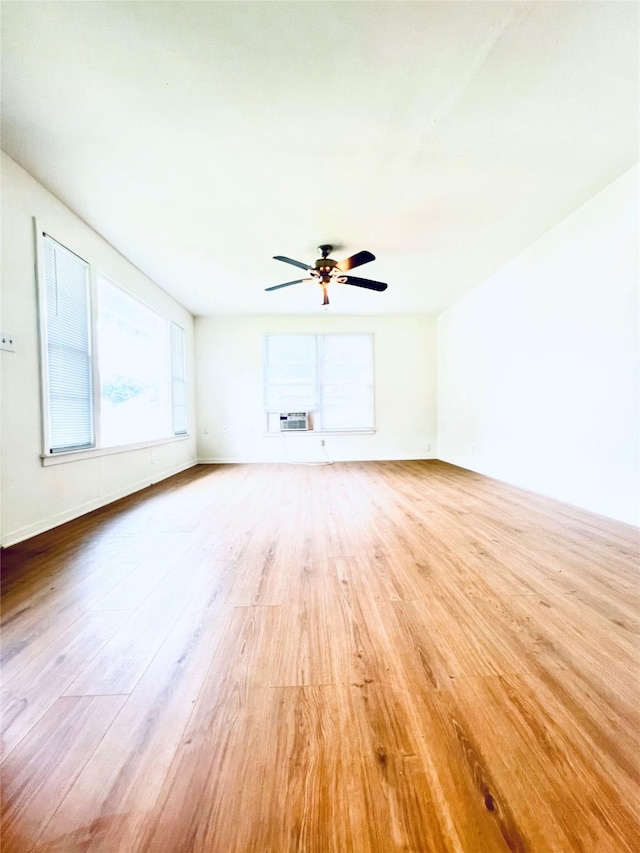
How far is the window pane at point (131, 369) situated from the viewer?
133 inches

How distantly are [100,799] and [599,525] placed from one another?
313 cm

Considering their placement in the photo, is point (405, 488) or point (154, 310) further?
point (154, 310)

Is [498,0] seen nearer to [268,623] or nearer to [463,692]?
[463,692]

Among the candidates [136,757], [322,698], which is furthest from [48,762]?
[322,698]

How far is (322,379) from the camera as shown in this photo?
6.05 metres

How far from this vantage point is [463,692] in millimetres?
998

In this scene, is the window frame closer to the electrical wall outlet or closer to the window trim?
the electrical wall outlet

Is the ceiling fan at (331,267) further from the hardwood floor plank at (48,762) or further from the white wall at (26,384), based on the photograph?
the hardwood floor plank at (48,762)

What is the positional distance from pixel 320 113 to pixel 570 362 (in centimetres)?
284

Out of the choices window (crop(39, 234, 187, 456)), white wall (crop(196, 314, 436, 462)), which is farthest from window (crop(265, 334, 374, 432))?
window (crop(39, 234, 187, 456))

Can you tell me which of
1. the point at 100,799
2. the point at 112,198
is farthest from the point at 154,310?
the point at 100,799

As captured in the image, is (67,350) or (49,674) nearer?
(49,674)

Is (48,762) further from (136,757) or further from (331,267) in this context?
(331,267)

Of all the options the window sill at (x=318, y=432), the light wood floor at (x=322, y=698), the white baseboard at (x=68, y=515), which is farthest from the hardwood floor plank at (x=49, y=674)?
the window sill at (x=318, y=432)
